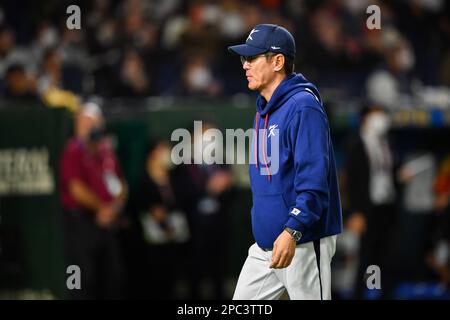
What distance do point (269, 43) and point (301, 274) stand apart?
1.09m

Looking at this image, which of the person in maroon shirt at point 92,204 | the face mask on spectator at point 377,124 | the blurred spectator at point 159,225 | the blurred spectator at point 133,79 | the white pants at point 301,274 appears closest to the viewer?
the white pants at point 301,274

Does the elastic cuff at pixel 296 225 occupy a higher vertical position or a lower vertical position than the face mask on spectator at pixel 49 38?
lower

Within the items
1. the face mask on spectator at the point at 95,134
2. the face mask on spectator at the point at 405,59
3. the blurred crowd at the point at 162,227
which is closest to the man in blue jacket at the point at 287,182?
the face mask on spectator at the point at 95,134

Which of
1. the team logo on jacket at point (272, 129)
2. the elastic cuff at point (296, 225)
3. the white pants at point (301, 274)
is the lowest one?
the white pants at point (301, 274)

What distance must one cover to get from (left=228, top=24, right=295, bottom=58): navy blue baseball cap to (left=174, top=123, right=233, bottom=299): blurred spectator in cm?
510

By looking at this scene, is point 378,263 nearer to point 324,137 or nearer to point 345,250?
point 345,250

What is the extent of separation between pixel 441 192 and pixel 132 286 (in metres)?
3.61

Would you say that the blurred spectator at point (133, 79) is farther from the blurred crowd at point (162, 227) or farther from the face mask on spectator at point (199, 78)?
the blurred crowd at point (162, 227)

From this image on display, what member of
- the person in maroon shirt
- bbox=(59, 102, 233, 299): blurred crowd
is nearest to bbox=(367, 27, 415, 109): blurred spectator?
bbox=(59, 102, 233, 299): blurred crowd

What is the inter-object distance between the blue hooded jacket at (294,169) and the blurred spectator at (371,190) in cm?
546

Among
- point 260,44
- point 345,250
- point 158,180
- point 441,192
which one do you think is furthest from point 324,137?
point 441,192

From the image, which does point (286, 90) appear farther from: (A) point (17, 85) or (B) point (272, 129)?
(A) point (17, 85)

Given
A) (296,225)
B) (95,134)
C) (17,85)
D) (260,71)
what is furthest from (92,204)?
(296,225)

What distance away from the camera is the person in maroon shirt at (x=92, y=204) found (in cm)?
935
